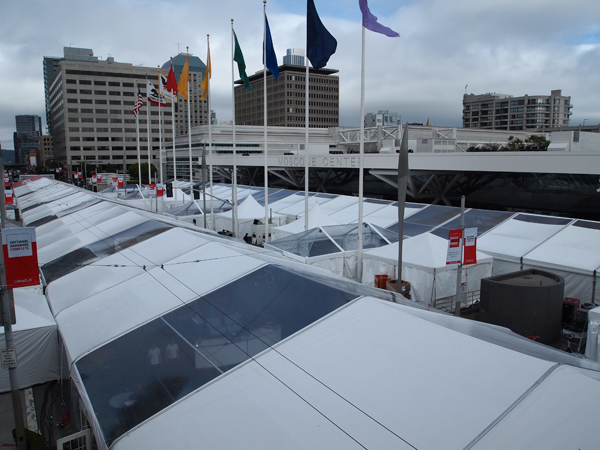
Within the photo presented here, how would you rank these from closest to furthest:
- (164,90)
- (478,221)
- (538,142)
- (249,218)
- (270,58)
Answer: (478,221)
(270,58)
(249,218)
(164,90)
(538,142)

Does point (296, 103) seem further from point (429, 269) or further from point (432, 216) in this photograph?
point (429, 269)

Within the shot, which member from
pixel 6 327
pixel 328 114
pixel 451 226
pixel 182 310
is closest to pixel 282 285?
pixel 182 310

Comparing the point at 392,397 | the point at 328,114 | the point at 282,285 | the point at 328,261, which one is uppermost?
the point at 328,114

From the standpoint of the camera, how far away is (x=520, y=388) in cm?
418

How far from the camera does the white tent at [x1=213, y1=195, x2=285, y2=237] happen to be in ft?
79.5

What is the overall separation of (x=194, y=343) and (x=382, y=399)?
8.85ft

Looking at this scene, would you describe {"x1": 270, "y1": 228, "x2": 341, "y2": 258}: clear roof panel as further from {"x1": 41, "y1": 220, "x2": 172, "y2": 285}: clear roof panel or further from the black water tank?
the black water tank

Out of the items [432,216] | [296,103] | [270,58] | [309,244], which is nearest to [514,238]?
[432,216]

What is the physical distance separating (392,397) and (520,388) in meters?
1.18

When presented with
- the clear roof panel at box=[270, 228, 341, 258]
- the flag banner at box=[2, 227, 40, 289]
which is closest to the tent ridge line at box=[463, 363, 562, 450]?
the flag banner at box=[2, 227, 40, 289]

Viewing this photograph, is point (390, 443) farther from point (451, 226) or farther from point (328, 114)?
point (328, 114)

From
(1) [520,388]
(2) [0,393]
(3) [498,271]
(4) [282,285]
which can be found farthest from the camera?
(3) [498,271]

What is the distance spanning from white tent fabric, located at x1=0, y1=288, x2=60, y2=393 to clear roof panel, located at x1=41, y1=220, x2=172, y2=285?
2265 mm

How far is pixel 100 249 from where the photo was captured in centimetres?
1158
